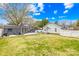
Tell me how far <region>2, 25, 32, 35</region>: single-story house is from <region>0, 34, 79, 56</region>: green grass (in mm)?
61

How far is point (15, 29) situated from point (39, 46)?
0.35 m

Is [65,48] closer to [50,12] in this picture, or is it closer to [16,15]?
[50,12]

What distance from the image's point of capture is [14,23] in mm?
Answer: 2346

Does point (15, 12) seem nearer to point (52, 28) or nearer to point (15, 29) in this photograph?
point (15, 29)

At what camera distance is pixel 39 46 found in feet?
7.59

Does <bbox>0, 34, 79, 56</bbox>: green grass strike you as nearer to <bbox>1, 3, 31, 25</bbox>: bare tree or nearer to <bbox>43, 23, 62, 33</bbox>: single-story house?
<bbox>43, 23, 62, 33</bbox>: single-story house

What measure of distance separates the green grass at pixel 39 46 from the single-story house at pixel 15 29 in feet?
0.20

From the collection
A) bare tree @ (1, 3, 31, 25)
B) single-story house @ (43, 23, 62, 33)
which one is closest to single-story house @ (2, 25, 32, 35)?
bare tree @ (1, 3, 31, 25)

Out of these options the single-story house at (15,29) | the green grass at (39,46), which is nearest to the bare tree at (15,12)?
the single-story house at (15,29)

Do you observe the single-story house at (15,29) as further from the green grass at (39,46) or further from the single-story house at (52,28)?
the single-story house at (52,28)

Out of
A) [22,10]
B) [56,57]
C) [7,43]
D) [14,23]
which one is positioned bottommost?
[56,57]

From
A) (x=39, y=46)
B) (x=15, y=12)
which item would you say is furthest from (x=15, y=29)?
(x=39, y=46)

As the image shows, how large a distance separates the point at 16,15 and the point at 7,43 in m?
0.35

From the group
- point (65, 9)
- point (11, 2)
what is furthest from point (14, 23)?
point (65, 9)
